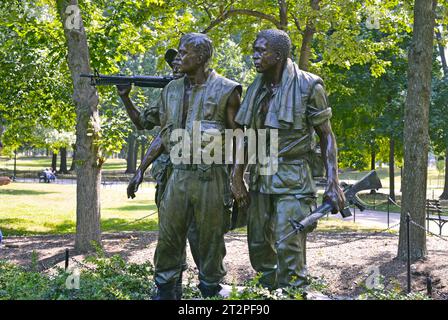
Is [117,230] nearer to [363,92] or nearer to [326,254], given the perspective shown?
[326,254]

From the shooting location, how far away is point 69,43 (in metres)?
11.0

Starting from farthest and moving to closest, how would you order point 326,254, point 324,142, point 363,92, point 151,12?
point 363,92 < point 151,12 < point 326,254 < point 324,142

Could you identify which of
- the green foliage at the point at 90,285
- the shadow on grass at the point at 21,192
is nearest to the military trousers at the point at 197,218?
the green foliage at the point at 90,285

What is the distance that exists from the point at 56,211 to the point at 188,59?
1568 centimetres

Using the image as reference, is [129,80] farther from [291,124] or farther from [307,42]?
[307,42]

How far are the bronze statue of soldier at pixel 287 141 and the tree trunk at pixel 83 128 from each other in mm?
6325

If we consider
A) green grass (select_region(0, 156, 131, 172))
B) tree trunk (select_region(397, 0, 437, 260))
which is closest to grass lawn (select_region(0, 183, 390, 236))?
tree trunk (select_region(397, 0, 437, 260))

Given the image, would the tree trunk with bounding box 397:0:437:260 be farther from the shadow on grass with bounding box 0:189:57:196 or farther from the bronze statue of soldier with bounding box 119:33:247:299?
the shadow on grass with bounding box 0:189:57:196

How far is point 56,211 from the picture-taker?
776 inches

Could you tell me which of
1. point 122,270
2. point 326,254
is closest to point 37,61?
point 326,254

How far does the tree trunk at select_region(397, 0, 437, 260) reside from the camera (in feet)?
34.6

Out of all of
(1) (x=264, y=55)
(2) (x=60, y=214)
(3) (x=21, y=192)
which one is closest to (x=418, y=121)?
(1) (x=264, y=55)

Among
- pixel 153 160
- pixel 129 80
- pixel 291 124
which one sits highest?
pixel 129 80
